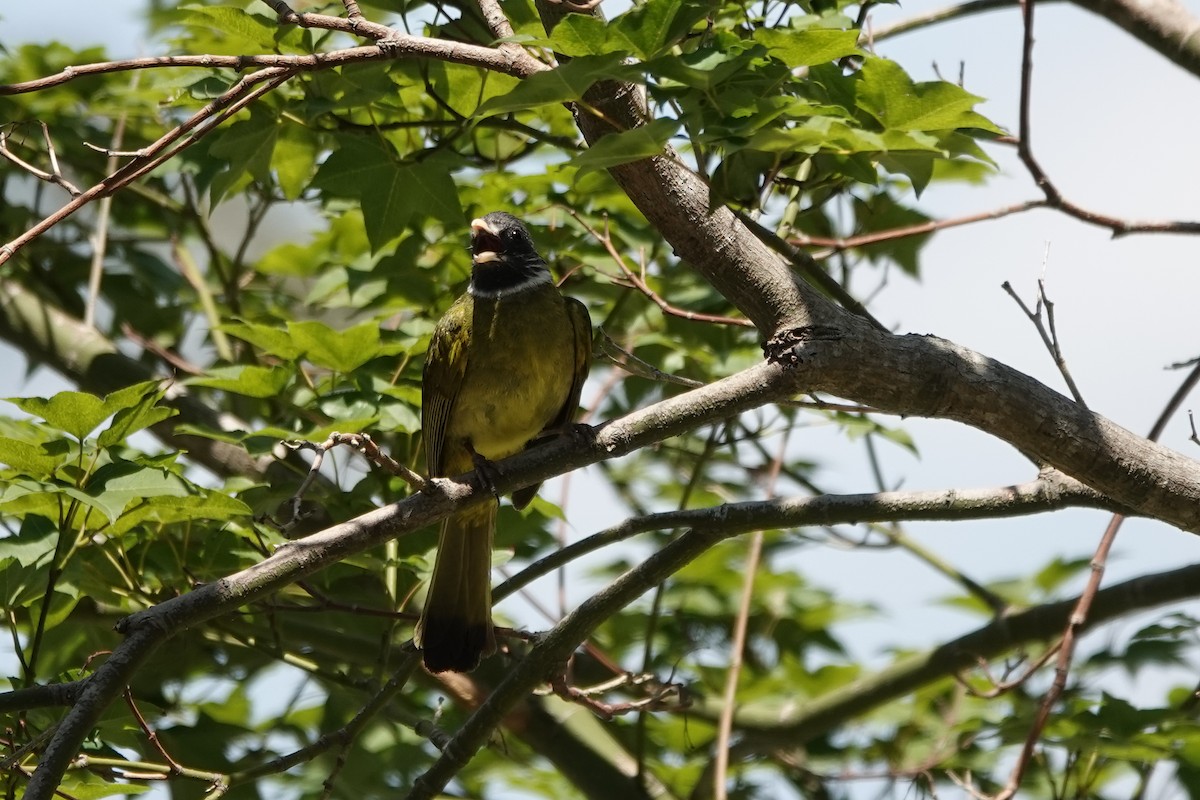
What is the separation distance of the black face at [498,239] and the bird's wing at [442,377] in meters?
0.19

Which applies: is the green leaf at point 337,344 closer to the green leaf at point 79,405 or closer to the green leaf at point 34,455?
the green leaf at point 79,405

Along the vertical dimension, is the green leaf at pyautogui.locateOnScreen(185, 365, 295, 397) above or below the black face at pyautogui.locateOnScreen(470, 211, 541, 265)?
below

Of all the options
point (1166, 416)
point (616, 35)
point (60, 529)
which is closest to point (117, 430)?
point (60, 529)

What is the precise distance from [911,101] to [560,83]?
83cm

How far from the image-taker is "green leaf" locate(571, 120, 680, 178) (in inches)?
93.0

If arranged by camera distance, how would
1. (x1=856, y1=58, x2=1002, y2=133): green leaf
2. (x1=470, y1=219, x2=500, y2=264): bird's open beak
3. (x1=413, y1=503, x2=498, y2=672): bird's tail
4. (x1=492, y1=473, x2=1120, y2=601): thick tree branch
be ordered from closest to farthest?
(x1=856, y1=58, x2=1002, y2=133): green leaf, (x1=492, y1=473, x2=1120, y2=601): thick tree branch, (x1=413, y1=503, x2=498, y2=672): bird's tail, (x1=470, y1=219, x2=500, y2=264): bird's open beak

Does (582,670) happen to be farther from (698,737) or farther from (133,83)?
(133,83)

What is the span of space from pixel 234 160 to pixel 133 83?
76.6 inches

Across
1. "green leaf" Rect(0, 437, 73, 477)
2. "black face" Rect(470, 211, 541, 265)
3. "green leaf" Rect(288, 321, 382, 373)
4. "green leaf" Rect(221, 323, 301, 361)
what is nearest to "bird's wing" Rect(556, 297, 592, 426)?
"black face" Rect(470, 211, 541, 265)

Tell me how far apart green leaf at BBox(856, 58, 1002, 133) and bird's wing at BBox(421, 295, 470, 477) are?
62.5 inches

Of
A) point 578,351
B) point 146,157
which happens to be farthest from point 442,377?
point 146,157

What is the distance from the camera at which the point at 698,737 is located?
506cm

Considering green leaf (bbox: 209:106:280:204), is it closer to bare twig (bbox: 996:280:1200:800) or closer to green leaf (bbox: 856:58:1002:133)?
green leaf (bbox: 856:58:1002:133)

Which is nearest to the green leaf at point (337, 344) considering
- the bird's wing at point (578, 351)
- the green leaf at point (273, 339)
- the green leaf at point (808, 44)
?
the green leaf at point (273, 339)
